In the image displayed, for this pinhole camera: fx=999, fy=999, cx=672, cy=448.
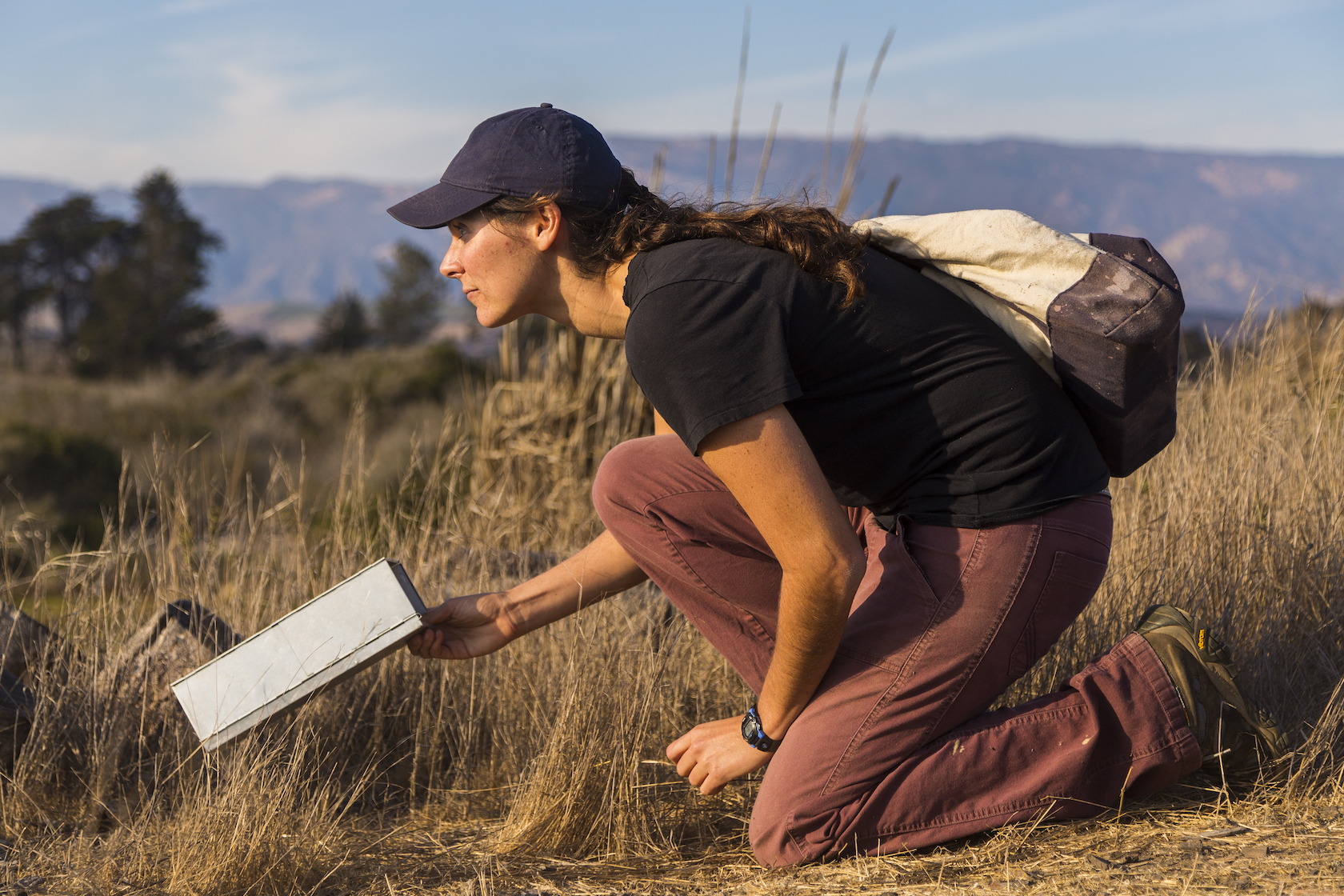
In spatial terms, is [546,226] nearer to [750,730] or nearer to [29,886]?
[750,730]

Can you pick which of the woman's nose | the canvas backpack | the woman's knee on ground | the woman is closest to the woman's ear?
the woman

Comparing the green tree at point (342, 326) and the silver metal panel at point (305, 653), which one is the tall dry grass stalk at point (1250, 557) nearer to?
the silver metal panel at point (305, 653)

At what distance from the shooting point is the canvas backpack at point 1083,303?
1600mm

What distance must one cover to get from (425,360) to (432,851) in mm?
14702

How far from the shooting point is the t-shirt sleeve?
4.71ft

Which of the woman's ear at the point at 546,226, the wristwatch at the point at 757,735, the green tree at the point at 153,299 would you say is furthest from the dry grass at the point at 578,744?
the green tree at the point at 153,299

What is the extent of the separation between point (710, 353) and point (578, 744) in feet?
3.03

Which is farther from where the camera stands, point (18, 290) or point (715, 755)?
point (18, 290)

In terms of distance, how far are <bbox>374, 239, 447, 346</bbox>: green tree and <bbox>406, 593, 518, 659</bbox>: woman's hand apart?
84.9 feet

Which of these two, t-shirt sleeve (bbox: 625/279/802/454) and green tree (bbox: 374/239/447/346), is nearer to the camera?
t-shirt sleeve (bbox: 625/279/802/454)

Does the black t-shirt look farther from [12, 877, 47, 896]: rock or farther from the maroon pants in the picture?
[12, 877, 47, 896]: rock

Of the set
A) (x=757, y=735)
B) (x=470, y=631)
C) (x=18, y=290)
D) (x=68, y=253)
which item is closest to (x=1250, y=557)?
(x=757, y=735)

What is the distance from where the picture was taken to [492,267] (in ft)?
5.75

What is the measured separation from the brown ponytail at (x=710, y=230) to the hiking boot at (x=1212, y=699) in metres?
0.86
